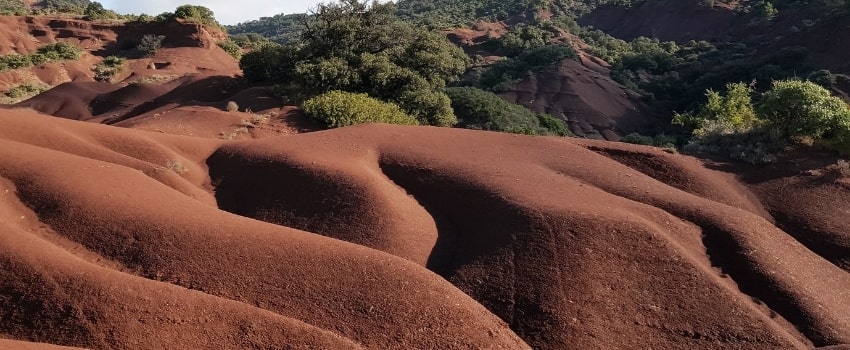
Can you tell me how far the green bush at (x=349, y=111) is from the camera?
17.4 m

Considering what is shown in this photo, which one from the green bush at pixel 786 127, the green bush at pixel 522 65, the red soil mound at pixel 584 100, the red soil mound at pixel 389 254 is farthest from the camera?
the green bush at pixel 522 65

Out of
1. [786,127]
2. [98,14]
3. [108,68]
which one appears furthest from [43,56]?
[786,127]

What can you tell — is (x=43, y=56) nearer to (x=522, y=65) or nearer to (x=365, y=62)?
(x=365, y=62)

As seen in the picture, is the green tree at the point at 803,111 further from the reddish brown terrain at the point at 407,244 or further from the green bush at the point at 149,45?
the green bush at the point at 149,45

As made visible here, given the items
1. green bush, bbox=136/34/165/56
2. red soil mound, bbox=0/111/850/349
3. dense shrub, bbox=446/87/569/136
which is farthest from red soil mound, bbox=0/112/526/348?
green bush, bbox=136/34/165/56

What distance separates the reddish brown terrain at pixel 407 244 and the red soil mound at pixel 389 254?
0.11 ft

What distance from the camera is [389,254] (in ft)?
27.8

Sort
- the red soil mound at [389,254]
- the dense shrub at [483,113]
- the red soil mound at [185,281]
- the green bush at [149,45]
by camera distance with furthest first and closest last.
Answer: the green bush at [149,45] → the dense shrub at [483,113] → the red soil mound at [389,254] → the red soil mound at [185,281]

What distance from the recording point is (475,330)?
6.96 meters

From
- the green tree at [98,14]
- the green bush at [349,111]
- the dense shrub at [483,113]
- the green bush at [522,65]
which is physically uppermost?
the green tree at [98,14]

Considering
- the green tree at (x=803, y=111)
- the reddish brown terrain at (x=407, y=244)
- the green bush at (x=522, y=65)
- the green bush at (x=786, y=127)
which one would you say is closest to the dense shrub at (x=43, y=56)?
the green bush at (x=522, y=65)

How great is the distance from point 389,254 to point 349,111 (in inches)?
384

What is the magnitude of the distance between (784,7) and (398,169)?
6823 centimetres

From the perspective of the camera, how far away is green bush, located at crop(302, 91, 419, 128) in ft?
57.1
